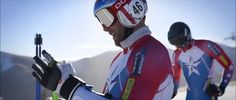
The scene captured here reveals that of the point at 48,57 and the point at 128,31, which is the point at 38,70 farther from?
the point at 128,31

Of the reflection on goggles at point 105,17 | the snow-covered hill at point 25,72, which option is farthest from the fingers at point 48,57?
the snow-covered hill at point 25,72

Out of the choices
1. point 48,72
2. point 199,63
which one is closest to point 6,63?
point 199,63

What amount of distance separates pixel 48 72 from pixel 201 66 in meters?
4.68

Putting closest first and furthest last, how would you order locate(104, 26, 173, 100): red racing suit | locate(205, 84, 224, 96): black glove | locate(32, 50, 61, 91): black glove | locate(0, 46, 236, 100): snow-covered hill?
locate(104, 26, 173, 100): red racing suit < locate(32, 50, 61, 91): black glove < locate(205, 84, 224, 96): black glove < locate(0, 46, 236, 100): snow-covered hill

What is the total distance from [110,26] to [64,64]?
0.59 meters

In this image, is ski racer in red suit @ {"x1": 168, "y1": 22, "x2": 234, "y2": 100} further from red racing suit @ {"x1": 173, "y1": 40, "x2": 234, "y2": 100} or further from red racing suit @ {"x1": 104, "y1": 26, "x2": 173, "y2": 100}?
red racing suit @ {"x1": 104, "y1": 26, "x2": 173, "y2": 100}

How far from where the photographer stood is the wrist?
320 cm

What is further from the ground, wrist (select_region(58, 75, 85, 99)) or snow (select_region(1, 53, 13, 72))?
wrist (select_region(58, 75, 85, 99))

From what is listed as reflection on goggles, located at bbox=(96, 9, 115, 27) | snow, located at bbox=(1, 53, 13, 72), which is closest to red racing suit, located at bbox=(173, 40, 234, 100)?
reflection on goggles, located at bbox=(96, 9, 115, 27)

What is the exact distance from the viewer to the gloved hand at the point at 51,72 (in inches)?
129

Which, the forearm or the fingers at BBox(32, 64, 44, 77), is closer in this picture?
the forearm

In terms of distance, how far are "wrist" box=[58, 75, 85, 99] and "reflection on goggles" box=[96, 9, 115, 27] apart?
640 mm

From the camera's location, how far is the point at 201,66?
7.41m

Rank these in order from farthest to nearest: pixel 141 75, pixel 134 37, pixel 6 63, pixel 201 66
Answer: pixel 6 63 < pixel 201 66 < pixel 134 37 < pixel 141 75
